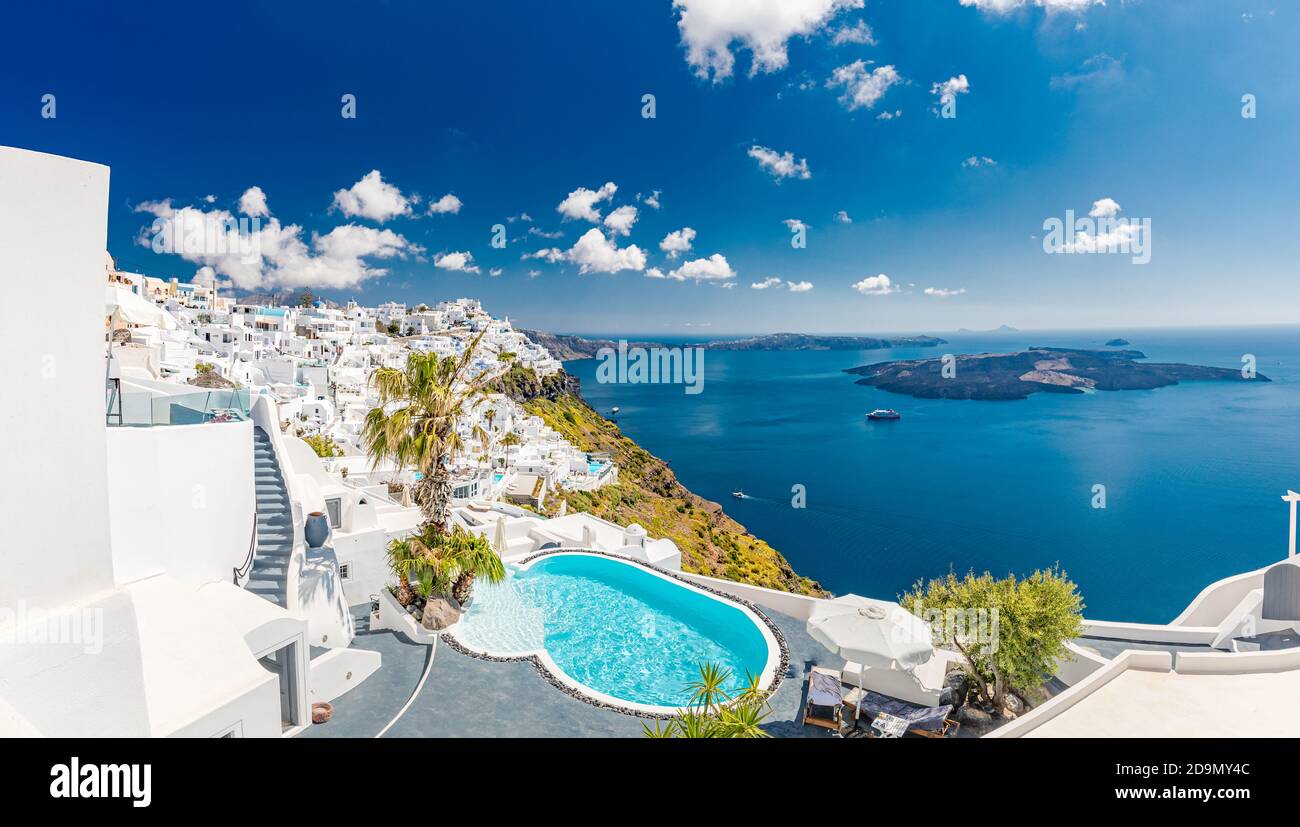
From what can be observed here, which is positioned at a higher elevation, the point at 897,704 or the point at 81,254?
the point at 81,254

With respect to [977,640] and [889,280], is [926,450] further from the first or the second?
[977,640]

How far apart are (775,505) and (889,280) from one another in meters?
59.1

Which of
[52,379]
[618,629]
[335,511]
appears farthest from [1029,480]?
[52,379]

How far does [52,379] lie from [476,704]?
18.7ft

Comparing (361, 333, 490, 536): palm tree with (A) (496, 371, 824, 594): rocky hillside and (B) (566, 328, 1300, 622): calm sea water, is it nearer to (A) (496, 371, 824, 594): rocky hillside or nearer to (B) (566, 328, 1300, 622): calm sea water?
(A) (496, 371, 824, 594): rocky hillside

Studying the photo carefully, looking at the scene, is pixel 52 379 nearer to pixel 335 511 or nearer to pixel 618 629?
pixel 335 511

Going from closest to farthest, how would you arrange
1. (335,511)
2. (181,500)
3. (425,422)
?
(181,500) < (425,422) < (335,511)

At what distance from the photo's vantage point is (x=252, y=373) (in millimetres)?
39156

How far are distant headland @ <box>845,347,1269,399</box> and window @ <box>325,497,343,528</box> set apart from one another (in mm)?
103817

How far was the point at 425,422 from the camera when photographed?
10.2 meters

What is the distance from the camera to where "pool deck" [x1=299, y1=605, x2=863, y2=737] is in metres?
7.12

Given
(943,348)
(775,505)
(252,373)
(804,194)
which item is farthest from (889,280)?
(252,373)

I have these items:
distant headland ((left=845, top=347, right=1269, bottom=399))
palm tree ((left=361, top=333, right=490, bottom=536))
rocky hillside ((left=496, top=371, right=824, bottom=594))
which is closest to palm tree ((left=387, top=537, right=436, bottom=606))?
palm tree ((left=361, top=333, right=490, bottom=536))
